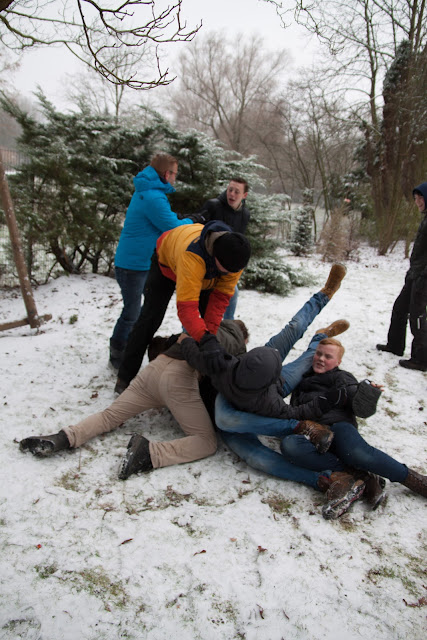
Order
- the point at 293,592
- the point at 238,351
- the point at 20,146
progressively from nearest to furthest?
the point at 293,592 < the point at 238,351 < the point at 20,146

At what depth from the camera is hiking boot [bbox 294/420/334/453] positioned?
233 cm

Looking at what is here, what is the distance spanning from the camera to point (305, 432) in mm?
2441

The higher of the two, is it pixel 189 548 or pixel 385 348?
pixel 385 348

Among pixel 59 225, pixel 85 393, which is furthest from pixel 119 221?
pixel 85 393

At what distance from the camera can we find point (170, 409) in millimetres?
2676

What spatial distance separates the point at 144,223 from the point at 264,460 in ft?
7.46

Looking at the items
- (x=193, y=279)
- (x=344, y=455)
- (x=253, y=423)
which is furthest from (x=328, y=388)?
(x=193, y=279)

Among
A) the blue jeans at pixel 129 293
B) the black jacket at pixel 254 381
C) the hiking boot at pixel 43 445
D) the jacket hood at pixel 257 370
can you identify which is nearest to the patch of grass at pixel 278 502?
the black jacket at pixel 254 381

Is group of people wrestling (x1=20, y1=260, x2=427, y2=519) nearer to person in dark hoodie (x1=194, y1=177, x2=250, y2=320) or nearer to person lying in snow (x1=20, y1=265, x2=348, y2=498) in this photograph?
person lying in snow (x1=20, y1=265, x2=348, y2=498)

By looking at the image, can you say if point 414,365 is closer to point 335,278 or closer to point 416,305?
point 416,305

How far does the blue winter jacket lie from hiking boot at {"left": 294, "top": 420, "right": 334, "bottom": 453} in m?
1.98

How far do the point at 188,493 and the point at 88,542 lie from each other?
2.12 ft

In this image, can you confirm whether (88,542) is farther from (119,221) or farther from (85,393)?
(119,221)

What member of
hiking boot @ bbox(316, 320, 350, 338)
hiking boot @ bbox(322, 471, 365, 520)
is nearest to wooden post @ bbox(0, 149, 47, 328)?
hiking boot @ bbox(316, 320, 350, 338)
